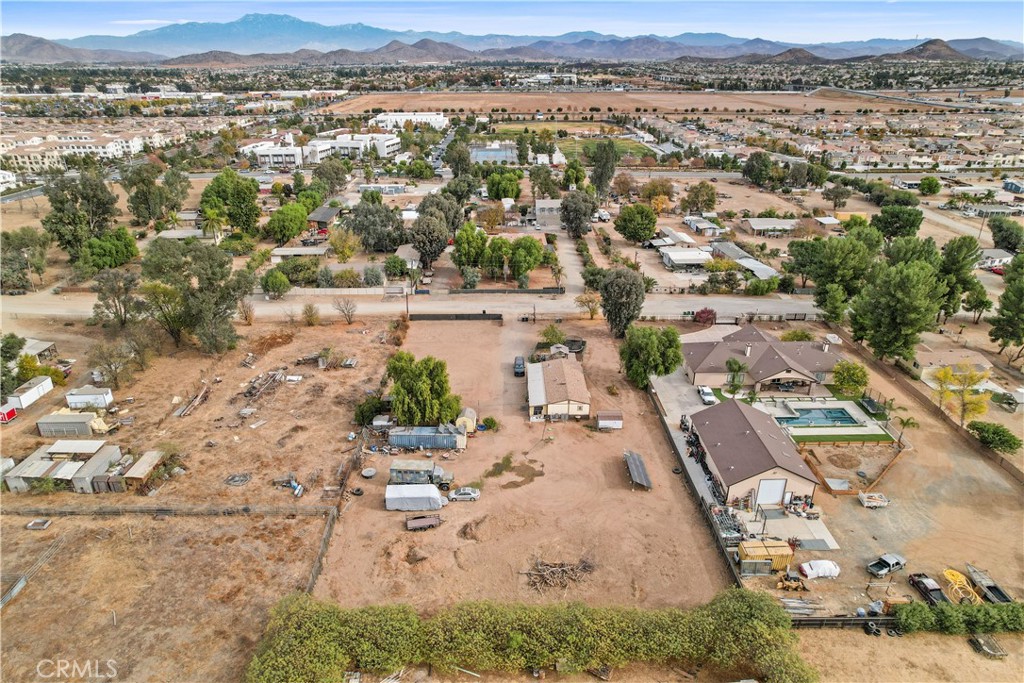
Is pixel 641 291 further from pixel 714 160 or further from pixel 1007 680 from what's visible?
pixel 714 160

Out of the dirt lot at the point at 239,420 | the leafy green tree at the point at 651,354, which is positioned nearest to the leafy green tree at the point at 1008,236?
the leafy green tree at the point at 651,354

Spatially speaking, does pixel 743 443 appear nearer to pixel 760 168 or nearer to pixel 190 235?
pixel 190 235

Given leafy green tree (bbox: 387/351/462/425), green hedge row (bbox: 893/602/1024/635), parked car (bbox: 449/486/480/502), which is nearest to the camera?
green hedge row (bbox: 893/602/1024/635)

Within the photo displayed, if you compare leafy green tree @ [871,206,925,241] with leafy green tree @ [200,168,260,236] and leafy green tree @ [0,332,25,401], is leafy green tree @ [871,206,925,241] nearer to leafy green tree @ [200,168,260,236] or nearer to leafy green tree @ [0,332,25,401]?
leafy green tree @ [200,168,260,236]

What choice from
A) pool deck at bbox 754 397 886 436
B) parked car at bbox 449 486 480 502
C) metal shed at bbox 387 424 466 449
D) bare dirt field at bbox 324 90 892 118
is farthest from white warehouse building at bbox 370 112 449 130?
parked car at bbox 449 486 480 502

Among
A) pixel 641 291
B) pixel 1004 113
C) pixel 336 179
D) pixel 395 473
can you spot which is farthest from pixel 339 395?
pixel 1004 113

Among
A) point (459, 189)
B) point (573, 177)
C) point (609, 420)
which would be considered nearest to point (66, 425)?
point (609, 420)

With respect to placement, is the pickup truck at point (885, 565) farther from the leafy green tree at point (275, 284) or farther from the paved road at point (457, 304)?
the leafy green tree at point (275, 284)
